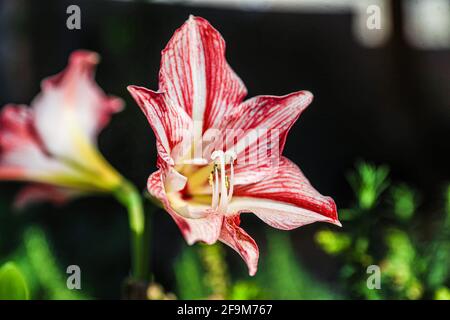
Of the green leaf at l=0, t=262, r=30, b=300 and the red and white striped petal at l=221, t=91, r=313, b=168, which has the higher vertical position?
the red and white striped petal at l=221, t=91, r=313, b=168

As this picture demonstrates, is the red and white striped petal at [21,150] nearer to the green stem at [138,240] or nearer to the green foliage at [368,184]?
the green stem at [138,240]

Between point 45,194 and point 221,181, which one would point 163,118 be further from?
point 45,194

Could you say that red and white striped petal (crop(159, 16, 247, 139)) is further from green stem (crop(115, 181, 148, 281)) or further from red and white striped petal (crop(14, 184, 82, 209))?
red and white striped petal (crop(14, 184, 82, 209))

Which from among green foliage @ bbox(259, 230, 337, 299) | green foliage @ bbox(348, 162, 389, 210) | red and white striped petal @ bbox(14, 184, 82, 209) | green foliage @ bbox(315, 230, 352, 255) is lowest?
green foliage @ bbox(259, 230, 337, 299)

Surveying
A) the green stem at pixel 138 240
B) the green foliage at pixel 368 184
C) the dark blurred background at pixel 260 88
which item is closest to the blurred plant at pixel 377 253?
the green foliage at pixel 368 184

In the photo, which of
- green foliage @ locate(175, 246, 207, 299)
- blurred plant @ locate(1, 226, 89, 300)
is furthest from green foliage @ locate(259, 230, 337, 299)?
blurred plant @ locate(1, 226, 89, 300)

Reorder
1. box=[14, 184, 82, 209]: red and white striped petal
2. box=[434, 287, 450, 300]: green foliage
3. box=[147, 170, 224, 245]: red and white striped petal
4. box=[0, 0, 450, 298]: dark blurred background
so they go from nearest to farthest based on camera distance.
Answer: box=[147, 170, 224, 245]: red and white striped petal, box=[434, 287, 450, 300]: green foliage, box=[14, 184, 82, 209]: red and white striped petal, box=[0, 0, 450, 298]: dark blurred background

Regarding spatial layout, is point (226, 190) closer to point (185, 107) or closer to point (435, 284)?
point (185, 107)
